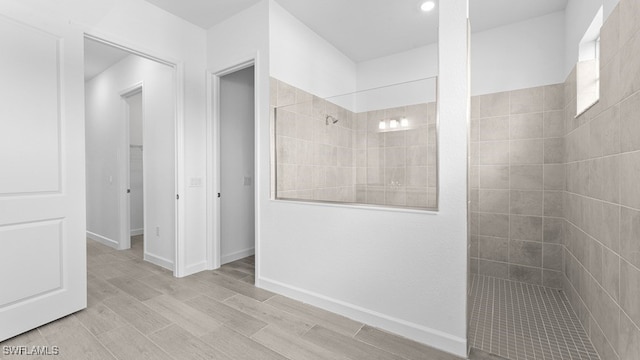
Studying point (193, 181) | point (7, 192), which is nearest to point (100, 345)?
point (7, 192)

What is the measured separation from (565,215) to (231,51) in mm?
3501

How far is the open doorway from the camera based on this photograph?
3.05 m

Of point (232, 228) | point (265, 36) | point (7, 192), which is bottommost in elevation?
point (232, 228)

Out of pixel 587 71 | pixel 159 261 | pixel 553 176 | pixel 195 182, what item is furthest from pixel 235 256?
pixel 587 71

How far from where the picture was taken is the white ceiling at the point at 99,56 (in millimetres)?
3268

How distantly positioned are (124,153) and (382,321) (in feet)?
12.8

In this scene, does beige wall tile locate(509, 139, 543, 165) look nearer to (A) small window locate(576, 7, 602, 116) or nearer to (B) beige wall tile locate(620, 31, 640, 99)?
(A) small window locate(576, 7, 602, 116)

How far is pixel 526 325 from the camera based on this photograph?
187 cm

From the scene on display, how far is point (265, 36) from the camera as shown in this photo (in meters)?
2.44

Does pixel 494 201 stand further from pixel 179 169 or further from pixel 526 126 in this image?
pixel 179 169

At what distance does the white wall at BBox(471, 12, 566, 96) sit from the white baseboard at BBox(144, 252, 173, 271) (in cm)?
381

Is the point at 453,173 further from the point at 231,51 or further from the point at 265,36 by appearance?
the point at 231,51

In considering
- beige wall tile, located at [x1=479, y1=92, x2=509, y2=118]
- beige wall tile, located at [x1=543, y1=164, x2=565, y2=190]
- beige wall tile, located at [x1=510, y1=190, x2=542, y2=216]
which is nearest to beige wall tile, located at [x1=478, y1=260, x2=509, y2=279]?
beige wall tile, located at [x1=510, y1=190, x2=542, y2=216]

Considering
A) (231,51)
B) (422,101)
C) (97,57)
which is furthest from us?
(97,57)
